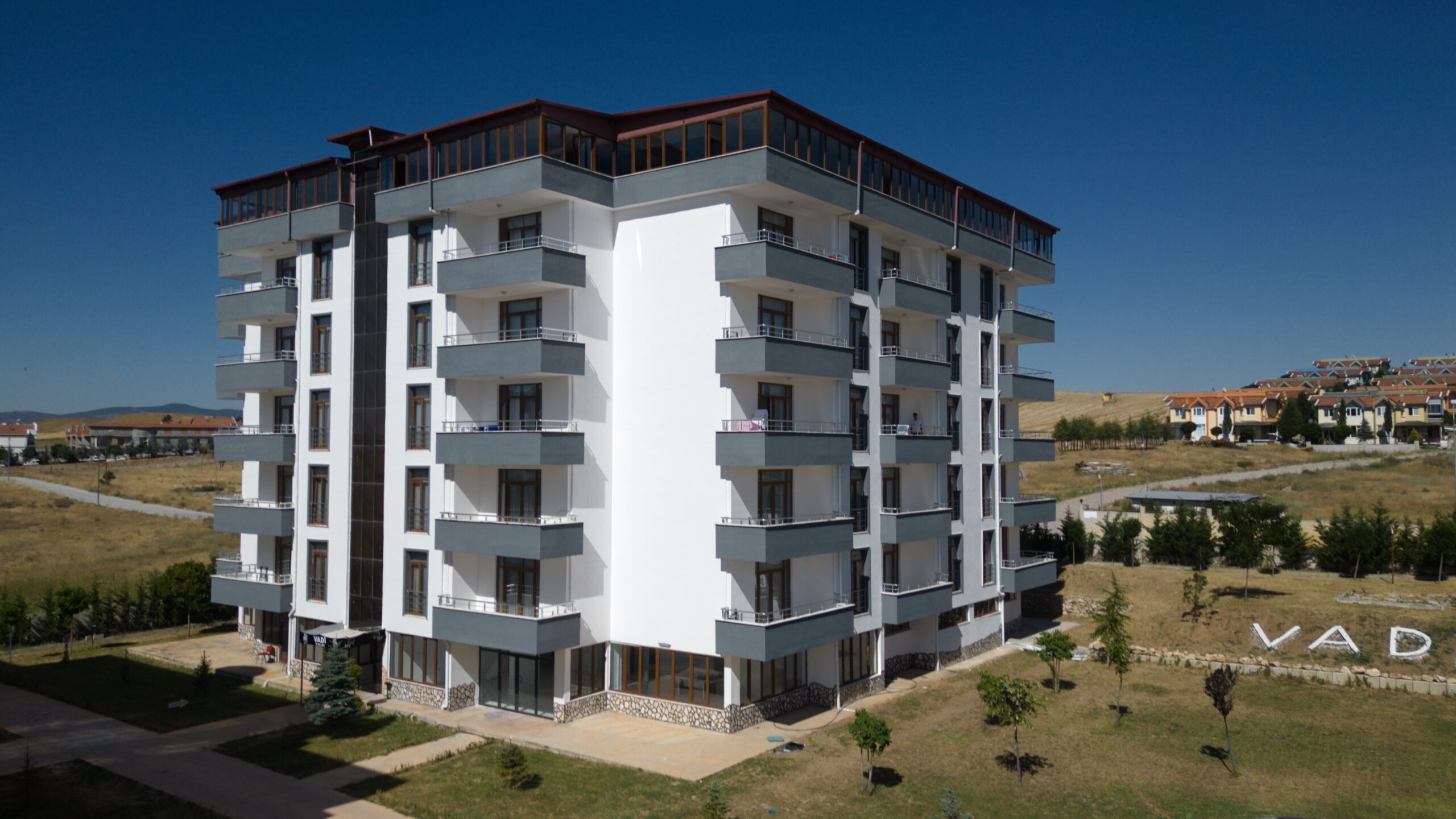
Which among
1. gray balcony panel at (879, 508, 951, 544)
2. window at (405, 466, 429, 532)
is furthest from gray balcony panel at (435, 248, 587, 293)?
gray balcony panel at (879, 508, 951, 544)

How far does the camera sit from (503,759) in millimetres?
19906

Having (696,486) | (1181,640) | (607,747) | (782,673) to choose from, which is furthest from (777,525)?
(1181,640)

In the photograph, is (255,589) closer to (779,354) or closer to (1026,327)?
(779,354)

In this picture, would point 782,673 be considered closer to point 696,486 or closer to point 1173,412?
point 696,486

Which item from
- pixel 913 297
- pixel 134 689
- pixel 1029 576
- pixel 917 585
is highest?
pixel 913 297

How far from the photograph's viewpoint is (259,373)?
3169 cm

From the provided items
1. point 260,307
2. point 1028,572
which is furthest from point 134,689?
point 1028,572

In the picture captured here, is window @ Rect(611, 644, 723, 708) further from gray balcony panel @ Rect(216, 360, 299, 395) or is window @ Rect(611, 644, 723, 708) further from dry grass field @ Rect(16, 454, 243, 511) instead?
dry grass field @ Rect(16, 454, 243, 511)

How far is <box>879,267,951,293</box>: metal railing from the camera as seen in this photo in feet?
97.7

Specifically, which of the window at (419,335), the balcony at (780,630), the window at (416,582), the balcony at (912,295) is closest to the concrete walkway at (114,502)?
the window at (416,582)

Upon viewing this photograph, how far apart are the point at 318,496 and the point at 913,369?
21666mm

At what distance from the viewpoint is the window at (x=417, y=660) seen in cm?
2727

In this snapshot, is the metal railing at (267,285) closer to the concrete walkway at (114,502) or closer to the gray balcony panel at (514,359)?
the gray balcony panel at (514,359)

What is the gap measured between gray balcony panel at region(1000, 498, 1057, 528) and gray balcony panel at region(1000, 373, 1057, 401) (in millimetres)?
4562
